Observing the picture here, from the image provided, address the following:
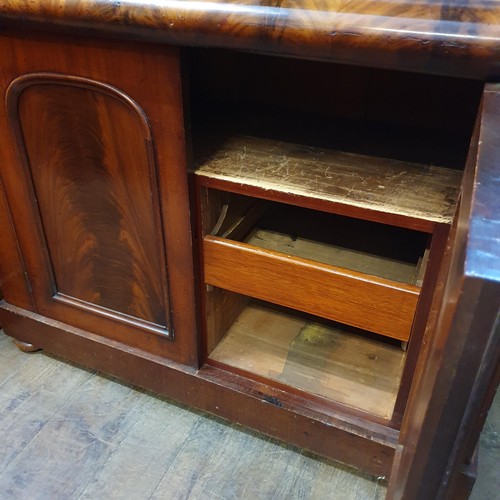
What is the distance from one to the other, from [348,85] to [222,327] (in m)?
0.47

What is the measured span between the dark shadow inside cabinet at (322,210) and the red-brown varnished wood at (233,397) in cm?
2

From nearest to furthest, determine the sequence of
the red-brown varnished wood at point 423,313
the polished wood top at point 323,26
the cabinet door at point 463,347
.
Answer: the cabinet door at point 463,347 < the polished wood top at point 323,26 < the red-brown varnished wood at point 423,313

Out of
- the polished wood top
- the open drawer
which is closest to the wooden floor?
the open drawer

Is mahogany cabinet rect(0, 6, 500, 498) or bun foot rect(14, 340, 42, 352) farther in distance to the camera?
bun foot rect(14, 340, 42, 352)

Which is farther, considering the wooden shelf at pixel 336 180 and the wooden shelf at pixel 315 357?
the wooden shelf at pixel 315 357

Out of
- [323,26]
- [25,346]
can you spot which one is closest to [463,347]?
[323,26]

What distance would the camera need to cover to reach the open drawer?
2.21ft

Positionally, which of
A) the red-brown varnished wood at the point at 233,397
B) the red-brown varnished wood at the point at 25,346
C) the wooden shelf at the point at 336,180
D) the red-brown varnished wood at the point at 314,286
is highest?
the wooden shelf at the point at 336,180

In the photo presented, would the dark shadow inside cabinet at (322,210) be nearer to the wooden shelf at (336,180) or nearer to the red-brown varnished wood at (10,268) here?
the wooden shelf at (336,180)

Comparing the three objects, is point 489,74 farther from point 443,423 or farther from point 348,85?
point 348,85

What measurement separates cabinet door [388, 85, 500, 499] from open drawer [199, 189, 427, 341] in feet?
1.08

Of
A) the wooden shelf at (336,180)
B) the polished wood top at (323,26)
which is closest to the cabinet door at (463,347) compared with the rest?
the polished wood top at (323,26)

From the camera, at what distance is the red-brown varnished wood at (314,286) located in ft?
2.17

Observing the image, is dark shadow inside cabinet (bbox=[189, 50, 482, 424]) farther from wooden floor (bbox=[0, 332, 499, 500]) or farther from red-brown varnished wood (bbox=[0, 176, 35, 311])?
red-brown varnished wood (bbox=[0, 176, 35, 311])
